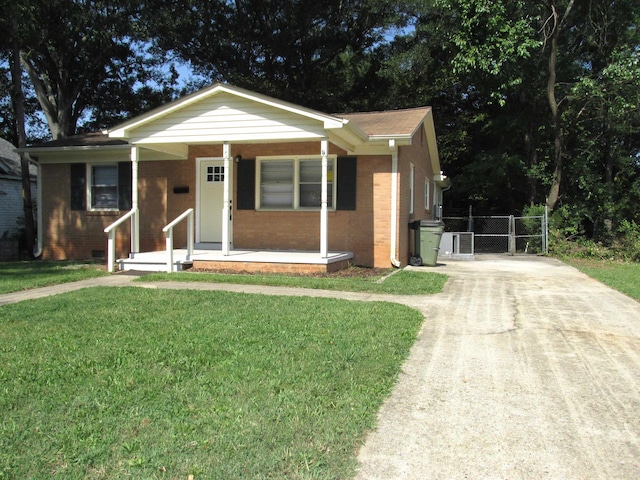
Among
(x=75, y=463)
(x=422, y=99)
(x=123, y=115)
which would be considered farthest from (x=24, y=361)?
(x=123, y=115)

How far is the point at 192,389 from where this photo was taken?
391 cm

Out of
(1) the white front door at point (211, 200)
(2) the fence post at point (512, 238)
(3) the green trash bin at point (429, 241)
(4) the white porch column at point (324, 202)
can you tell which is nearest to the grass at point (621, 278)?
(2) the fence post at point (512, 238)

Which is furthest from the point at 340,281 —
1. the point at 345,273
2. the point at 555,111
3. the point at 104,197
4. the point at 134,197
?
the point at 555,111

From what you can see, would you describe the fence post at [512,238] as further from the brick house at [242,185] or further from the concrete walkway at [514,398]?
the concrete walkway at [514,398]

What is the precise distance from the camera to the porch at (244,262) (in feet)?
35.1

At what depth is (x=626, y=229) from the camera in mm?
18531

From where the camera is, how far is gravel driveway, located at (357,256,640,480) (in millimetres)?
3004

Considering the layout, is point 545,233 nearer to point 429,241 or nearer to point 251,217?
point 429,241

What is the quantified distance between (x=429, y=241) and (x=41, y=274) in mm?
9290

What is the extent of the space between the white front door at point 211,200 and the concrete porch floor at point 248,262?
1746mm

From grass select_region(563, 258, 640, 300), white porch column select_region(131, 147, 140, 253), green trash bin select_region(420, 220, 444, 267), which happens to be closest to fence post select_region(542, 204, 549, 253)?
grass select_region(563, 258, 640, 300)

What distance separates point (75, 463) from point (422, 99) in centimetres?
2532

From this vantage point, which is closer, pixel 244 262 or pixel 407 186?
pixel 244 262

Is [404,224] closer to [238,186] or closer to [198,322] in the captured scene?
[238,186]
